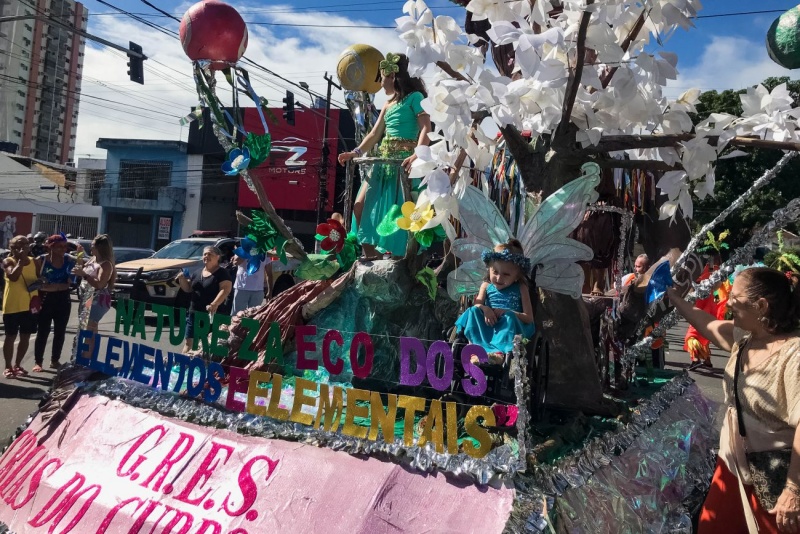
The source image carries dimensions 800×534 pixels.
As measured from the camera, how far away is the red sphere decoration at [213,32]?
422 cm

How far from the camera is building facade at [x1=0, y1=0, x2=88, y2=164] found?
201 feet

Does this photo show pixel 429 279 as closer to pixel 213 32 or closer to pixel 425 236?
pixel 425 236

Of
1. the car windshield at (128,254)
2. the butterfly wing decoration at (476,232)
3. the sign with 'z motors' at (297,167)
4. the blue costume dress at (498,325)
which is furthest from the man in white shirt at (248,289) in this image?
the sign with 'z motors' at (297,167)

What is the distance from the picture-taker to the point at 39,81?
2596 inches

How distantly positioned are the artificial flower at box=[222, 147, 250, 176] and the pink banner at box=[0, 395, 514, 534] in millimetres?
1513

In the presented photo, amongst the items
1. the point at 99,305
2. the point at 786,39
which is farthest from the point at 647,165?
the point at 99,305

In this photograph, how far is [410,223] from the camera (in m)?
3.45

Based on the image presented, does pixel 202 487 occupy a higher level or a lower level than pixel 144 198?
lower

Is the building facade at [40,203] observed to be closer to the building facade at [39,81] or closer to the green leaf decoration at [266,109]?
the building facade at [39,81]

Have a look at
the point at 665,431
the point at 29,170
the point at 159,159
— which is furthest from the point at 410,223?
the point at 29,170

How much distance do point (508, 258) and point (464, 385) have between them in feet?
2.12

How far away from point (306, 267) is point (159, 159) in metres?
27.9

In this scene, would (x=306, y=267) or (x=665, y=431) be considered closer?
(x=665, y=431)

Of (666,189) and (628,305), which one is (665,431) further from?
(666,189)
